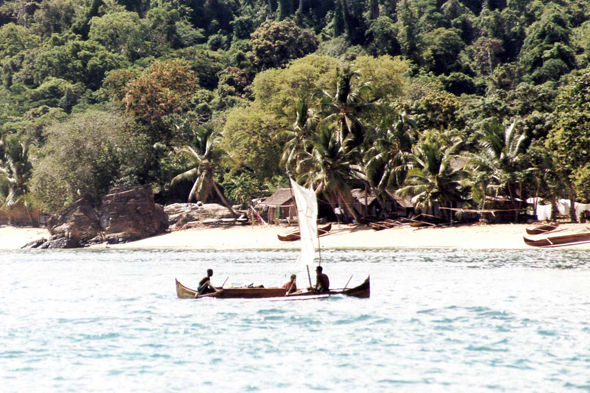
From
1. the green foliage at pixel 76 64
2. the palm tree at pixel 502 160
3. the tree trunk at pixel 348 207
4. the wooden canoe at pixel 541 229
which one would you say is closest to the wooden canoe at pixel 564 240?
the wooden canoe at pixel 541 229

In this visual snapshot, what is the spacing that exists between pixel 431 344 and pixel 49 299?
16.0 meters

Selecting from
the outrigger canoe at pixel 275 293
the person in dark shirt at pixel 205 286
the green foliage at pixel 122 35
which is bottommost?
the outrigger canoe at pixel 275 293

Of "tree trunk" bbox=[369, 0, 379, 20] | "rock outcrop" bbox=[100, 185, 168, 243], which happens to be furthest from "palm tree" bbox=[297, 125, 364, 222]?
"tree trunk" bbox=[369, 0, 379, 20]

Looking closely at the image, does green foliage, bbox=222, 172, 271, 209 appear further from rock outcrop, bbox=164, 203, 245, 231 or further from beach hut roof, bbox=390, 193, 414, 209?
beach hut roof, bbox=390, 193, 414, 209

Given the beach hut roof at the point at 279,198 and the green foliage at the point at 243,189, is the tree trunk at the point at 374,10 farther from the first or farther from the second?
the beach hut roof at the point at 279,198

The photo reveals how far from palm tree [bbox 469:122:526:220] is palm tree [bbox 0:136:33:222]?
43215 millimetres

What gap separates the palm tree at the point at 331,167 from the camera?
52500mm

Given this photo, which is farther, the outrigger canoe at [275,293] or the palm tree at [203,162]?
the palm tree at [203,162]

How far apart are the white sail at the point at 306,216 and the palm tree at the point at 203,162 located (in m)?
38.4

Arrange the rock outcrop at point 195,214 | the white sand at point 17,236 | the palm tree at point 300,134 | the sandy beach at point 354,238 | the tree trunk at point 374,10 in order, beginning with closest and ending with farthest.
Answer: the sandy beach at point 354,238 → the palm tree at point 300,134 → the rock outcrop at point 195,214 → the white sand at point 17,236 → the tree trunk at point 374,10

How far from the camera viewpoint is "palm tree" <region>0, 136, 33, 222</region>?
70037 mm

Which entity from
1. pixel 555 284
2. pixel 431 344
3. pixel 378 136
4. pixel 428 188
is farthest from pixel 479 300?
pixel 378 136

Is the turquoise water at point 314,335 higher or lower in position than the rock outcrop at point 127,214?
lower

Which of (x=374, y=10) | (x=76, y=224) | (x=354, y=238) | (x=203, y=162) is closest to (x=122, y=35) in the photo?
(x=374, y=10)
